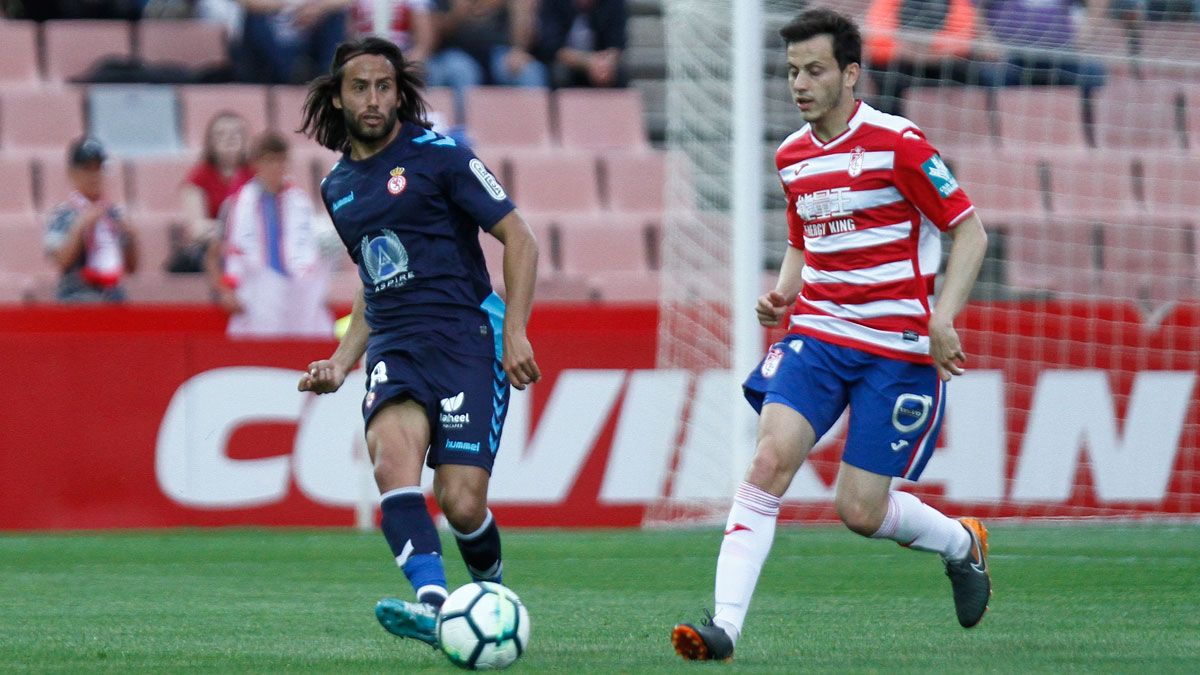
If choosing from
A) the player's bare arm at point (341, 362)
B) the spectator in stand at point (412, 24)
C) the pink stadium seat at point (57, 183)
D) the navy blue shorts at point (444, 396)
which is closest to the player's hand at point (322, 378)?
the player's bare arm at point (341, 362)

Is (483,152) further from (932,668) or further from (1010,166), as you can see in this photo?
(932,668)

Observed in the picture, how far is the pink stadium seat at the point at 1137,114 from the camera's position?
541 inches

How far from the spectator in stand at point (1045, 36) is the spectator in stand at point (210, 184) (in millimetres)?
5142

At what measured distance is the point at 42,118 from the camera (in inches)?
550

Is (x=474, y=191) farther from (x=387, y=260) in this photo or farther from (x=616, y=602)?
(x=616, y=602)

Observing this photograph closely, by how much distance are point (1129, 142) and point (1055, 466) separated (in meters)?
3.95

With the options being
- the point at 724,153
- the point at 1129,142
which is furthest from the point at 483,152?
the point at 1129,142

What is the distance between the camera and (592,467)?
440 inches

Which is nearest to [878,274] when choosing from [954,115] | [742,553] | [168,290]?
[742,553]

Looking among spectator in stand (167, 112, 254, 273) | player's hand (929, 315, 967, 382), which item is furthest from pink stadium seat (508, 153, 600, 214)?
player's hand (929, 315, 967, 382)

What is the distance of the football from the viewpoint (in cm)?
513

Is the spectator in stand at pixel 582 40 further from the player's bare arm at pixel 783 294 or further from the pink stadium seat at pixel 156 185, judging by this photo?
the player's bare arm at pixel 783 294

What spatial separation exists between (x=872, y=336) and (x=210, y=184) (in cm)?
757

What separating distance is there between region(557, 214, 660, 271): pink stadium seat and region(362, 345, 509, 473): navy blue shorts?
788 centimetres
